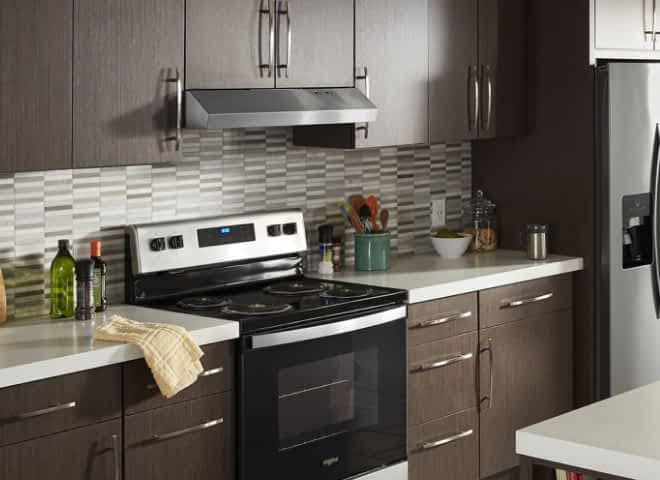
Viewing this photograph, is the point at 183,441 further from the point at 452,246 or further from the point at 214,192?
the point at 452,246

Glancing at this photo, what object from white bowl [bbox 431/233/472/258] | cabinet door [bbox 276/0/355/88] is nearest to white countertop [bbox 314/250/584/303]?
white bowl [bbox 431/233/472/258]

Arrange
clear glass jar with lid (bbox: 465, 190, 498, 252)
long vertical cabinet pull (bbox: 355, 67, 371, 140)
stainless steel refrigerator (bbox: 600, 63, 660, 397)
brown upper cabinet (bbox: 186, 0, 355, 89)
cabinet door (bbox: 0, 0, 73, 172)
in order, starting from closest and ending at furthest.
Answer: cabinet door (bbox: 0, 0, 73, 172), brown upper cabinet (bbox: 186, 0, 355, 89), long vertical cabinet pull (bbox: 355, 67, 371, 140), stainless steel refrigerator (bbox: 600, 63, 660, 397), clear glass jar with lid (bbox: 465, 190, 498, 252)

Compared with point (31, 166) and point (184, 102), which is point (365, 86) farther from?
point (31, 166)

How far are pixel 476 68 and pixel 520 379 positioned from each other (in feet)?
3.90

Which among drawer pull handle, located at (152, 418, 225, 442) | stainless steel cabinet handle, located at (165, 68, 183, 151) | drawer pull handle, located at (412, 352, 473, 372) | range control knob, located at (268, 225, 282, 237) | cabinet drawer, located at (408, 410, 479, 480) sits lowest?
cabinet drawer, located at (408, 410, 479, 480)

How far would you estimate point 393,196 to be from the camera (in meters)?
4.47

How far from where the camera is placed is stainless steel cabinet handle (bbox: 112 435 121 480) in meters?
2.88

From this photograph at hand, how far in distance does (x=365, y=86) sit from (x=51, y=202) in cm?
117

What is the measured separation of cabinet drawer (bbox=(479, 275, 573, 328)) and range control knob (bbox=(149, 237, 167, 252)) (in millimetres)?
1166

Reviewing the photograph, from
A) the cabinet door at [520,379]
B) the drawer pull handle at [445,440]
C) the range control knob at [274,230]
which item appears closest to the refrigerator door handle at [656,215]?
the cabinet door at [520,379]

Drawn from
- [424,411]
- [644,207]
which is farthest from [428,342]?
[644,207]

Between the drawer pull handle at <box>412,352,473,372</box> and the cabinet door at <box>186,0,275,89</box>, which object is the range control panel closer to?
the cabinet door at <box>186,0,275,89</box>

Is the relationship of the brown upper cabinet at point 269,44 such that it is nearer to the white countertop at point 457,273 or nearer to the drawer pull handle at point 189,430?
the white countertop at point 457,273

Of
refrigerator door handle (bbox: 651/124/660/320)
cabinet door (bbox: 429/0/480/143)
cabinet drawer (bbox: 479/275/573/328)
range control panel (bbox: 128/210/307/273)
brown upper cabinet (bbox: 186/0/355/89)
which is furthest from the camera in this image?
refrigerator door handle (bbox: 651/124/660/320)
